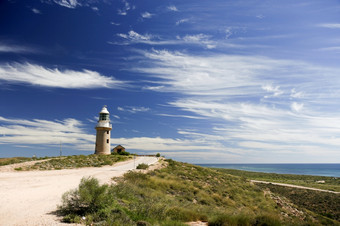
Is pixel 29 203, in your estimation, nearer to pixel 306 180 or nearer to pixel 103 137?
pixel 103 137

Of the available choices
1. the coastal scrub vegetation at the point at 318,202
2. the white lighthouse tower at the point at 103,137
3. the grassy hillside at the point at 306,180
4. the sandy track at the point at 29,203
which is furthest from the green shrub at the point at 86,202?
the grassy hillside at the point at 306,180

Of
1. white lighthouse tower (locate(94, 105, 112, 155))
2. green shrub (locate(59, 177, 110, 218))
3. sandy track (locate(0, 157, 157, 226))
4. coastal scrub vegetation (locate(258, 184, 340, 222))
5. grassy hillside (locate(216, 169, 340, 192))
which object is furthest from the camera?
grassy hillside (locate(216, 169, 340, 192))

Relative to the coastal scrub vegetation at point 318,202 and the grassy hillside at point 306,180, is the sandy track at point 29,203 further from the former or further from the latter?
the grassy hillside at point 306,180

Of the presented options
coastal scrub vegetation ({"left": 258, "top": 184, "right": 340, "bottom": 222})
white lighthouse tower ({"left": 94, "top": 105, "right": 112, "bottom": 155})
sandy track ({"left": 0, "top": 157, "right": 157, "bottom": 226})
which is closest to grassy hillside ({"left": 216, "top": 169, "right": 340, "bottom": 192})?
coastal scrub vegetation ({"left": 258, "top": 184, "right": 340, "bottom": 222})

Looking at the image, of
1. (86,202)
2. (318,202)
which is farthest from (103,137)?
(318,202)

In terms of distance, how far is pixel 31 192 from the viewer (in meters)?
11.7

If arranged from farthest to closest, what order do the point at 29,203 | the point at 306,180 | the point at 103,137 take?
the point at 306,180
the point at 103,137
the point at 29,203

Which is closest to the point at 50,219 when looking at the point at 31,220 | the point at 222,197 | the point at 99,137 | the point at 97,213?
the point at 31,220

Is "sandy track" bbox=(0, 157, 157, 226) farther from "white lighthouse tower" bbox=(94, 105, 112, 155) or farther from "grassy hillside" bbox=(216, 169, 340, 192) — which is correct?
"grassy hillside" bbox=(216, 169, 340, 192)

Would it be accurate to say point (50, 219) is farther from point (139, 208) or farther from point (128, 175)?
point (128, 175)

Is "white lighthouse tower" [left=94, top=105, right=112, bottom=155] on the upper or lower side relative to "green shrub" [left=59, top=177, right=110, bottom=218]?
upper

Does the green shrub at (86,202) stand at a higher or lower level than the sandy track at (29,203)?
higher

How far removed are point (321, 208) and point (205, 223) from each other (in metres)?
A: 27.8

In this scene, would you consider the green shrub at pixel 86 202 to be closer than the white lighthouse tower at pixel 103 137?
Yes
